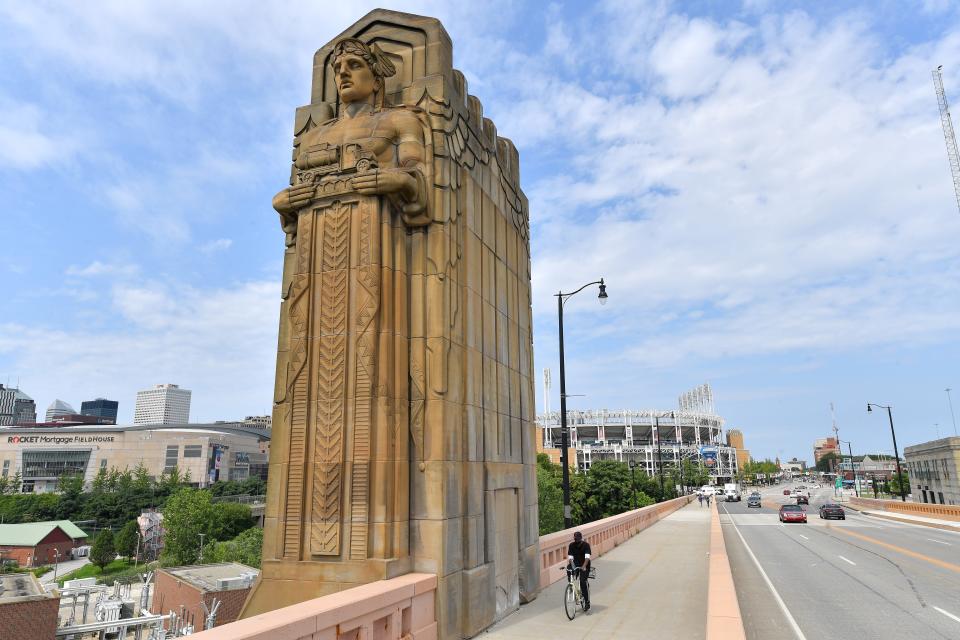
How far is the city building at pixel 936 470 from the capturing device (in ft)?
197

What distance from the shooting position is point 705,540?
81.3 ft

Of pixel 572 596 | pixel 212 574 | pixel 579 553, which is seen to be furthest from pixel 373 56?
pixel 212 574

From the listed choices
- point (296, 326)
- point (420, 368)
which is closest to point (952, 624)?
point (420, 368)

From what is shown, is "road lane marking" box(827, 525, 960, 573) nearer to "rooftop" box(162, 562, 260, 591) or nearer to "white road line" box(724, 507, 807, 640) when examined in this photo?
"white road line" box(724, 507, 807, 640)

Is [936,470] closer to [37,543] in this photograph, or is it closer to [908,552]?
[908,552]

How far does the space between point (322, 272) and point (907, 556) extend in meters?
24.8

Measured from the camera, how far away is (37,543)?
263 ft

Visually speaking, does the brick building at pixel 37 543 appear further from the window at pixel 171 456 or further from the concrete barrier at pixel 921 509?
the concrete barrier at pixel 921 509

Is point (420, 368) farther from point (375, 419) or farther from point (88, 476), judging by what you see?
point (88, 476)

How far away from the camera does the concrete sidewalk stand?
9164 millimetres

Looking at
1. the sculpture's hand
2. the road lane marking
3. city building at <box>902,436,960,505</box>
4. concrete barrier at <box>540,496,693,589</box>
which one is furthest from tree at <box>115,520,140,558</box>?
city building at <box>902,436,960,505</box>

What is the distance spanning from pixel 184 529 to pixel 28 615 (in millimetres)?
47552

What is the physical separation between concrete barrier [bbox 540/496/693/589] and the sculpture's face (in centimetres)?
1015

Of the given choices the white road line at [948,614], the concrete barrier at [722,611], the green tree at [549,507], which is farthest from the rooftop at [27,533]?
the white road line at [948,614]
